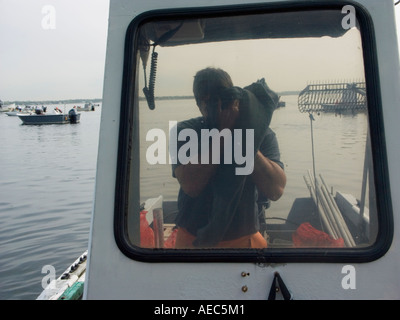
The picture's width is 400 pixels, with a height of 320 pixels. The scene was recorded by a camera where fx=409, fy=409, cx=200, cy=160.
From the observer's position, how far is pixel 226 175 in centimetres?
159

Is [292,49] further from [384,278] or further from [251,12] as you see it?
[384,278]

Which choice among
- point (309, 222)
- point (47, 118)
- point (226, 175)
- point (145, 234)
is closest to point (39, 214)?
point (145, 234)

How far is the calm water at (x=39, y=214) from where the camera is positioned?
7786 mm

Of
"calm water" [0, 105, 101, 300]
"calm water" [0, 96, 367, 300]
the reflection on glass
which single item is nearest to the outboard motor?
"calm water" [0, 96, 367, 300]

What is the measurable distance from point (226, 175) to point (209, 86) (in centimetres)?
35

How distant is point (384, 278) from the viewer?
142 cm

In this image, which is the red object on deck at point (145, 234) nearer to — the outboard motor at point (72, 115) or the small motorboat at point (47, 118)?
the small motorboat at point (47, 118)

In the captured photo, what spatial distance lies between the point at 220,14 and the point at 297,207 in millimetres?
822

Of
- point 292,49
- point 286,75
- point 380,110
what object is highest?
point 292,49

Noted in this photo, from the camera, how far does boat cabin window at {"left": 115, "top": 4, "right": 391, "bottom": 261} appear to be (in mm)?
1556

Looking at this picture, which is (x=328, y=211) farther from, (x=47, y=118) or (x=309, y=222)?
(x=47, y=118)

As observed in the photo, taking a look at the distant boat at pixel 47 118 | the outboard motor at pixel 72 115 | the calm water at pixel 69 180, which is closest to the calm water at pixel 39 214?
the calm water at pixel 69 180

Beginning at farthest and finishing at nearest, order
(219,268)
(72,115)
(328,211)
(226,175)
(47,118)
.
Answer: (72,115) < (47,118) < (328,211) < (226,175) < (219,268)

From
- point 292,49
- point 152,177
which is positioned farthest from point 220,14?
point 152,177
